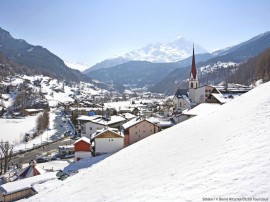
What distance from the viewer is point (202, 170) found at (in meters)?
12.0

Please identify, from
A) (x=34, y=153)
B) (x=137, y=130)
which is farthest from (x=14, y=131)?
(x=137, y=130)

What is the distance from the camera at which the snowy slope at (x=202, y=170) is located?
9.45 meters

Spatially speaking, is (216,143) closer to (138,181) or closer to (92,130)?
(138,181)

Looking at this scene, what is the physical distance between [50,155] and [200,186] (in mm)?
48557

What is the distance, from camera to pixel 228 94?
66.1 m

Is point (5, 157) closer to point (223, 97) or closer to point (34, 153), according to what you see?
point (34, 153)

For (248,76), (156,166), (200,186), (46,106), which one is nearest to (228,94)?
(156,166)

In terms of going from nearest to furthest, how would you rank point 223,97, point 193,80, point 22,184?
point 22,184 < point 223,97 < point 193,80

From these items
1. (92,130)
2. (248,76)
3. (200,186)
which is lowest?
(92,130)

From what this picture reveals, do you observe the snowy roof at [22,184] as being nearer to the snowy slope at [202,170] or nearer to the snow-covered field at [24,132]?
the snowy slope at [202,170]

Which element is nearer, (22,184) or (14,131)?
(22,184)

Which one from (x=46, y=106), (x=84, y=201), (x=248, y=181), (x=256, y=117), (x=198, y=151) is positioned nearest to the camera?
(x=248, y=181)

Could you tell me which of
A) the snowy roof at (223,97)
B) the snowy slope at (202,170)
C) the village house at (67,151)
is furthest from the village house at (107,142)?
the snowy roof at (223,97)

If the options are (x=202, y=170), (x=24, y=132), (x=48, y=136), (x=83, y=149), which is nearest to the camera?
(x=202, y=170)
